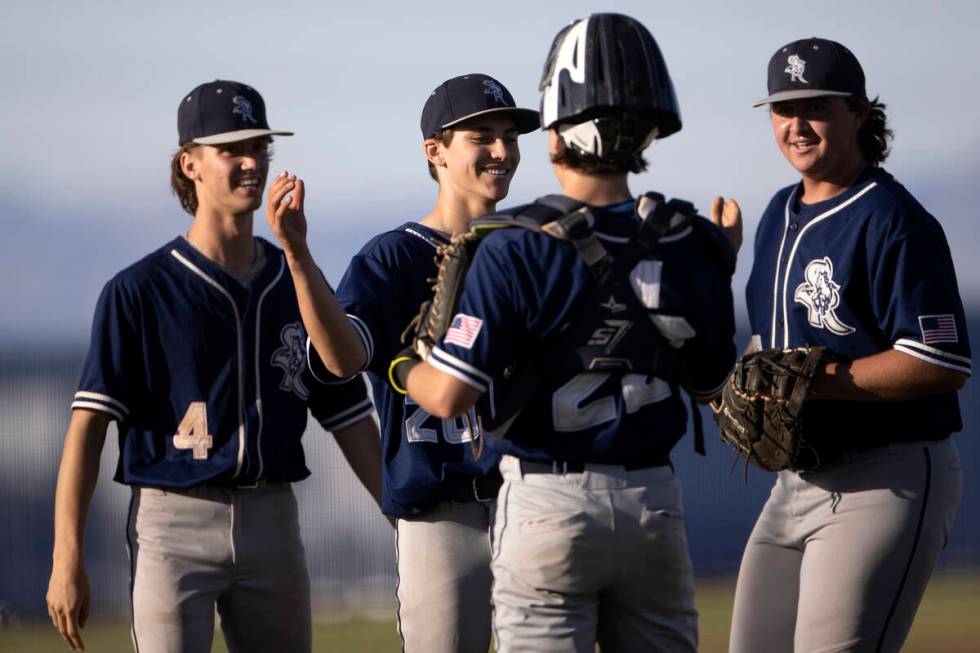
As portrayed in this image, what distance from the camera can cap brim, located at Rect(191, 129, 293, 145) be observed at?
4805 millimetres

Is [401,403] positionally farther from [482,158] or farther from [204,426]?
[482,158]

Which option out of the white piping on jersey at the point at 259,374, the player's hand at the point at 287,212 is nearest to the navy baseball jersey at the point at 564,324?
the player's hand at the point at 287,212

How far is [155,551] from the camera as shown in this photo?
4.64m

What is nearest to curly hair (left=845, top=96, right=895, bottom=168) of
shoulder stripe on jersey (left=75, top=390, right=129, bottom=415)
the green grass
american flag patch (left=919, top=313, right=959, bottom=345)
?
american flag patch (left=919, top=313, right=959, bottom=345)

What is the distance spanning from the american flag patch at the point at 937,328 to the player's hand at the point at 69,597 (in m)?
2.72

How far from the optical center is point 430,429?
470 centimetres

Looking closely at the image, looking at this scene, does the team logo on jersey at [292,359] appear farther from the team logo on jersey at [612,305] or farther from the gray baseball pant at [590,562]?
the team logo on jersey at [612,305]

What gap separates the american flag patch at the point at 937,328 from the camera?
434cm

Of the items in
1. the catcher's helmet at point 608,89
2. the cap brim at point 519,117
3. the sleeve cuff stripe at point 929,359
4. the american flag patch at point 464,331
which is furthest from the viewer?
the cap brim at point 519,117

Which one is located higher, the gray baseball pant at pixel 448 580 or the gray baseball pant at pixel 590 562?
the gray baseball pant at pixel 590 562

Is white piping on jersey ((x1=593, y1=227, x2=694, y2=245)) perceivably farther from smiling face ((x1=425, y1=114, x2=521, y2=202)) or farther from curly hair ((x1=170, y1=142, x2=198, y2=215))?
curly hair ((x1=170, y1=142, x2=198, y2=215))

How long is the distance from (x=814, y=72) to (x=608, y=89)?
4.58 ft

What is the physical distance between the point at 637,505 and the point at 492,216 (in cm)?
79

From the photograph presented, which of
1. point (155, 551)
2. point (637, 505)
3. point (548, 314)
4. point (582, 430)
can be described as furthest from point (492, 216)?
point (155, 551)
